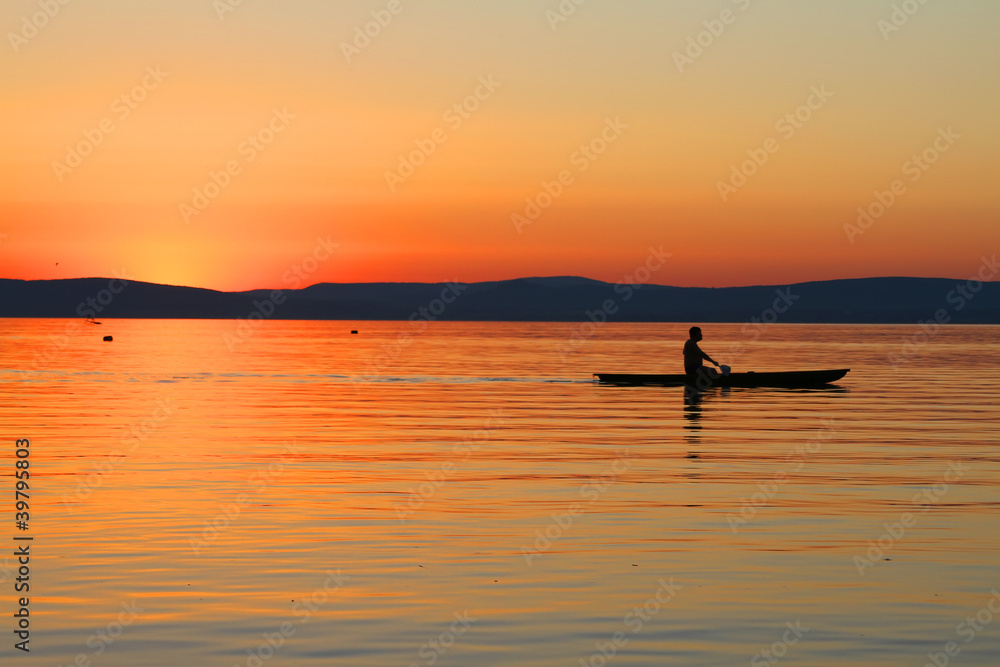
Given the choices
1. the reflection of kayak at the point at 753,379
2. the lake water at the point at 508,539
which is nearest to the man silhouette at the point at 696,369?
the reflection of kayak at the point at 753,379

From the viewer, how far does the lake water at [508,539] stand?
10.8 metres

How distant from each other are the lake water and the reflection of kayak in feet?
38.2

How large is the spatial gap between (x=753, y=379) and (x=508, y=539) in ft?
106

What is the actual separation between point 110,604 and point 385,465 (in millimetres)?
11389

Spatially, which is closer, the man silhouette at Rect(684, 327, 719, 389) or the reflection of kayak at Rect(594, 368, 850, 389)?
the man silhouette at Rect(684, 327, 719, 389)

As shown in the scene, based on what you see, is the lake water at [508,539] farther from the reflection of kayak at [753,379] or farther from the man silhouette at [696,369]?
the reflection of kayak at [753,379]

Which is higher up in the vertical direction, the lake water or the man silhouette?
the man silhouette

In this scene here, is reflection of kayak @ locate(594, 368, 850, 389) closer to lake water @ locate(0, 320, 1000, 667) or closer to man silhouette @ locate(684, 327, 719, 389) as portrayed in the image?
man silhouette @ locate(684, 327, 719, 389)

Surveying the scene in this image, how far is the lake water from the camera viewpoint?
426 inches

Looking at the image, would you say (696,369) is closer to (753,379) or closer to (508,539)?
(753,379)

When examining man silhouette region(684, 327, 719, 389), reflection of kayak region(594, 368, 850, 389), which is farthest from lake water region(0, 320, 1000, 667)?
reflection of kayak region(594, 368, 850, 389)

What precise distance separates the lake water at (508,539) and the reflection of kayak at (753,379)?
Result: 11.6 metres

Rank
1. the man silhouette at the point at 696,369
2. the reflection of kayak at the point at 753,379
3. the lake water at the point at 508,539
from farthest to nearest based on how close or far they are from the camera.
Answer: the reflection of kayak at the point at 753,379, the man silhouette at the point at 696,369, the lake water at the point at 508,539

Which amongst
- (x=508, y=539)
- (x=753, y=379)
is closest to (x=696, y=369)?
(x=753, y=379)
